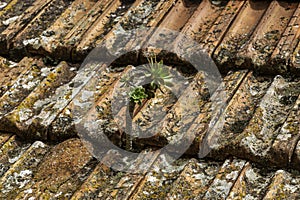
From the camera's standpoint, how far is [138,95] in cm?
271

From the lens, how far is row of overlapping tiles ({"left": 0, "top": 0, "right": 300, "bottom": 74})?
2811mm

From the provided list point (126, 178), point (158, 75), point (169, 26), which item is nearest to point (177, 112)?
point (158, 75)

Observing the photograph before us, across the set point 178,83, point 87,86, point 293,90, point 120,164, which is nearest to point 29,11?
point 87,86

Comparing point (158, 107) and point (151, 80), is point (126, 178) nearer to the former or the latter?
point (158, 107)

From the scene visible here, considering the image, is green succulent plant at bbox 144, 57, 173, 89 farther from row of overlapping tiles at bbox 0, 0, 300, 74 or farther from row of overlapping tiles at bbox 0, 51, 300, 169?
row of overlapping tiles at bbox 0, 0, 300, 74

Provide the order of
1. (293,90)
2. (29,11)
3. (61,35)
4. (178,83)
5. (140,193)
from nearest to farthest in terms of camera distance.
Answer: (140,193) → (293,90) → (178,83) → (61,35) → (29,11)

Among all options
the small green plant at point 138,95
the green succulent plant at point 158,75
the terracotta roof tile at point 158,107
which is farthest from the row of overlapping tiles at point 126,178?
the green succulent plant at point 158,75

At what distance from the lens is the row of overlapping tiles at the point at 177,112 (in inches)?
96.2

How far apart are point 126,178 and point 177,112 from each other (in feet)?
1.19

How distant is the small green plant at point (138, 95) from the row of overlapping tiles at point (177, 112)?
0.10ft

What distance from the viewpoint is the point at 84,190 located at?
2.46 m

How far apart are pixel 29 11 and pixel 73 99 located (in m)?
0.87

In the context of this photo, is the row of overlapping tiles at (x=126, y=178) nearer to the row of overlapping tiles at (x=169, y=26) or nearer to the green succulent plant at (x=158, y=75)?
the green succulent plant at (x=158, y=75)

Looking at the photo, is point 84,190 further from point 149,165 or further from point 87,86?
point 87,86
